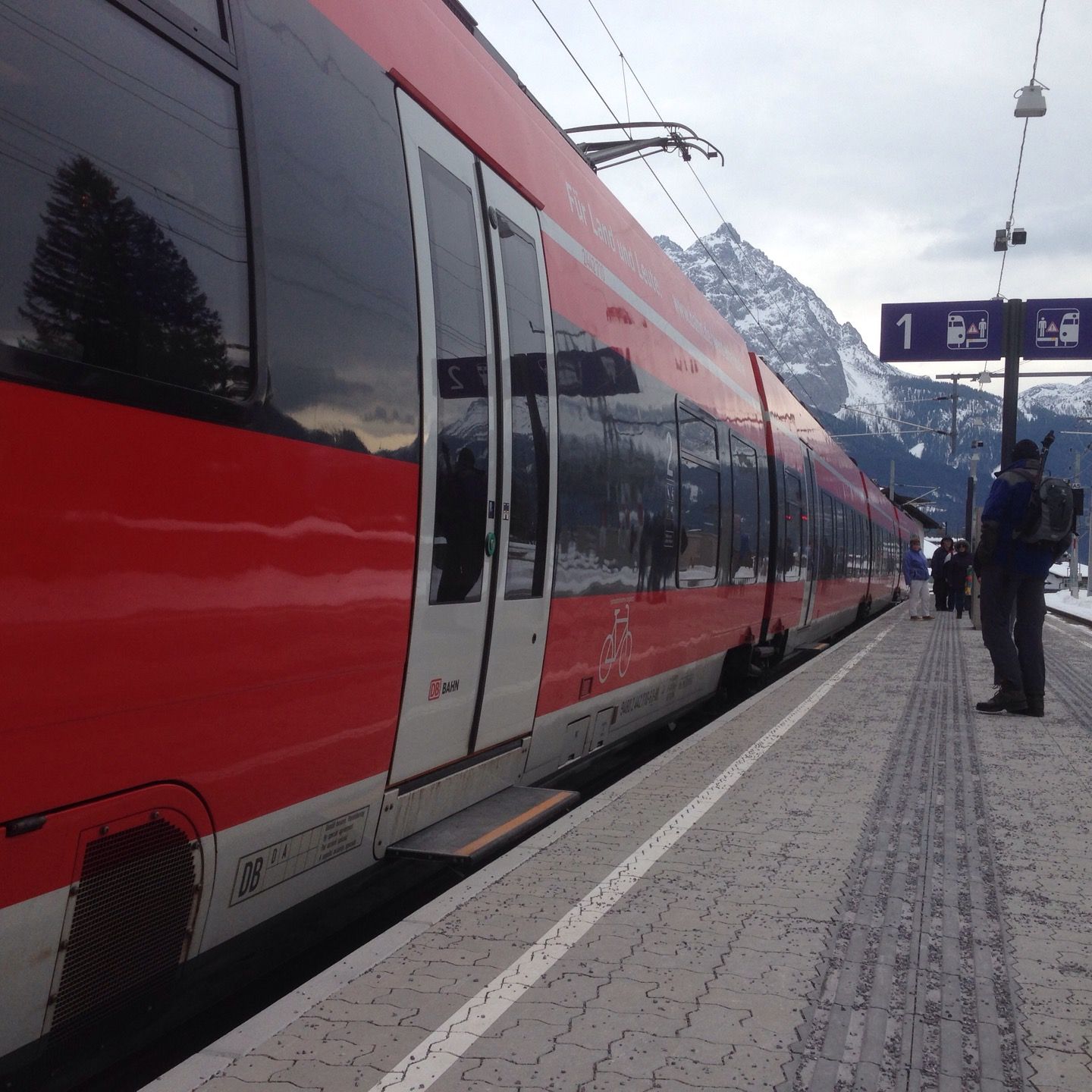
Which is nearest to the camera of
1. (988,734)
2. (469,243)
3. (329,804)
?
(329,804)

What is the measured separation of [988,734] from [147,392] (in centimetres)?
679

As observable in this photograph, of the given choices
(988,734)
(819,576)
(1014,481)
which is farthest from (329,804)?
(819,576)

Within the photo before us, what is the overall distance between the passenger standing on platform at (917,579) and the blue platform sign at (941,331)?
4.94 meters

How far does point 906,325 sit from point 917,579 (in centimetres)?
661

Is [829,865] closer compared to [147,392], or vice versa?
[147,392]

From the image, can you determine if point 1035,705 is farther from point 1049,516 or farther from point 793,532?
point 793,532

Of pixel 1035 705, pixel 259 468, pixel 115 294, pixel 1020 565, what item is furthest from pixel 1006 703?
pixel 115 294

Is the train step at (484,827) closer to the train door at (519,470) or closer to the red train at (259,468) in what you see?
the red train at (259,468)

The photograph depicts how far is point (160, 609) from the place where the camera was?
8.27 ft

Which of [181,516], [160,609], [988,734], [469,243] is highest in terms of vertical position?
[469,243]

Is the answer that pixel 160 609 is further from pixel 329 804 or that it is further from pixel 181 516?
pixel 329 804

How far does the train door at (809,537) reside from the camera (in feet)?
46.3

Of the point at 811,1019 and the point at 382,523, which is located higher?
the point at 382,523

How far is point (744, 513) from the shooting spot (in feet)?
33.3
